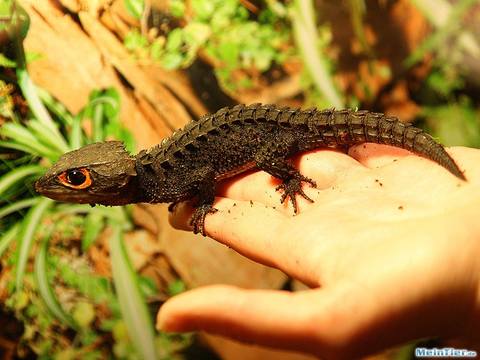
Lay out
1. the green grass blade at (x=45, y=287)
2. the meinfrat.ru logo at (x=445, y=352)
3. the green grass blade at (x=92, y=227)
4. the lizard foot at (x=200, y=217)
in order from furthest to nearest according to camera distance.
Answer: the green grass blade at (x=92, y=227)
the green grass blade at (x=45, y=287)
the lizard foot at (x=200, y=217)
the meinfrat.ru logo at (x=445, y=352)

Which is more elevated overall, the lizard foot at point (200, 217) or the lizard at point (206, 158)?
the lizard at point (206, 158)

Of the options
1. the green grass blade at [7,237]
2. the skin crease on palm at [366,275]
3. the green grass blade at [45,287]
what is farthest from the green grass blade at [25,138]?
the skin crease on palm at [366,275]

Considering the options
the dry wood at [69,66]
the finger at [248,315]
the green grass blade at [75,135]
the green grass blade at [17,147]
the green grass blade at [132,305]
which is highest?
the dry wood at [69,66]

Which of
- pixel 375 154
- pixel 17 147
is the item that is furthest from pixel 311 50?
pixel 17 147

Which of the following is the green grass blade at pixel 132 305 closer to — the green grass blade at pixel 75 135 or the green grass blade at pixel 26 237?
the green grass blade at pixel 26 237

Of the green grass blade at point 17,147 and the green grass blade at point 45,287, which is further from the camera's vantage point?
the green grass blade at point 45,287

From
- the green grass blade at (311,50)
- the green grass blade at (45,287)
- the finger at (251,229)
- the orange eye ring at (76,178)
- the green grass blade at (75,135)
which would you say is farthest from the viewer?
the green grass blade at (311,50)

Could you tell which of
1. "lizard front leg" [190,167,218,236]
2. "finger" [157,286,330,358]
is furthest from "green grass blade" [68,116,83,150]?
"finger" [157,286,330,358]

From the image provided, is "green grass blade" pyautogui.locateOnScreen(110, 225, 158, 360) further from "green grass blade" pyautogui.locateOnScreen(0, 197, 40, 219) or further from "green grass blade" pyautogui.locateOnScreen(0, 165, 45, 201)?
"green grass blade" pyautogui.locateOnScreen(0, 165, 45, 201)
